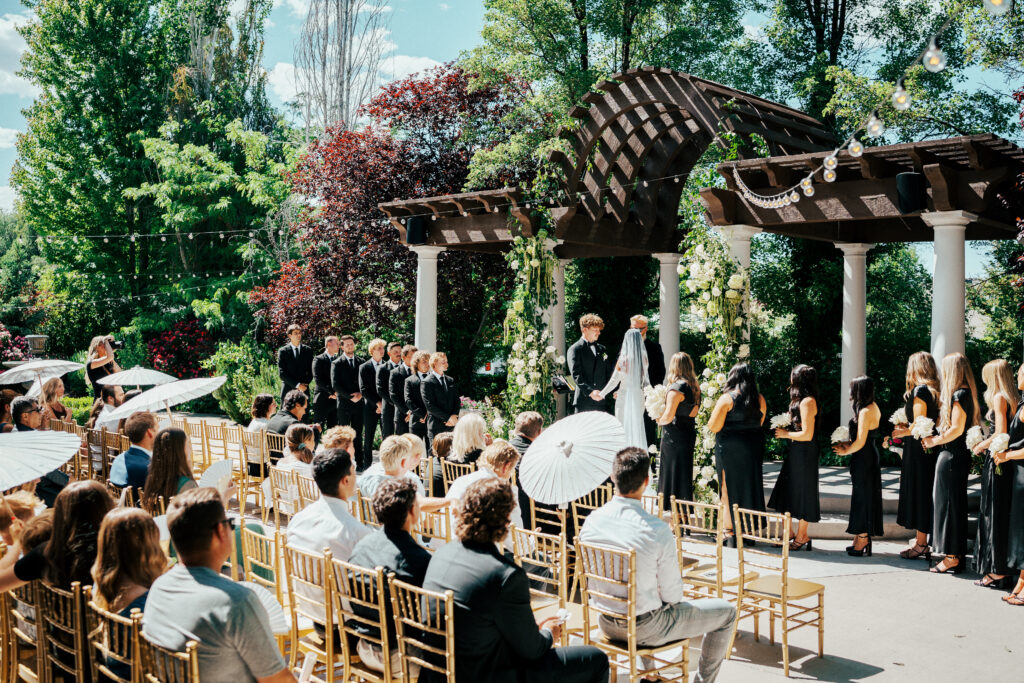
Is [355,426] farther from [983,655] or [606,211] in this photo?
[983,655]

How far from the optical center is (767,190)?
960cm

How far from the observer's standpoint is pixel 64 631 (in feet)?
11.7

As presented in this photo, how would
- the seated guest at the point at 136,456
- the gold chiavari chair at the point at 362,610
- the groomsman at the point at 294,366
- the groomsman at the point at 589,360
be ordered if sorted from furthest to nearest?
the groomsman at the point at 294,366
the groomsman at the point at 589,360
the seated guest at the point at 136,456
the gold chiavari chair at the point at 362,610

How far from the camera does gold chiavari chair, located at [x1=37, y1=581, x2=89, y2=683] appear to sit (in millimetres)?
3316

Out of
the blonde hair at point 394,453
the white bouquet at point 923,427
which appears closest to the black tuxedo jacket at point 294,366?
the blonde hair at point 394,453

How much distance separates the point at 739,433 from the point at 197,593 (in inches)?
223

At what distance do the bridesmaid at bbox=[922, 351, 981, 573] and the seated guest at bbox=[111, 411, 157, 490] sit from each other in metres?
5.99

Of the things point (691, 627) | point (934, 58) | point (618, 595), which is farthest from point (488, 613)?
point (934, 58)

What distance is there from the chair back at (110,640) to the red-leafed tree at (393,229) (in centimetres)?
1373

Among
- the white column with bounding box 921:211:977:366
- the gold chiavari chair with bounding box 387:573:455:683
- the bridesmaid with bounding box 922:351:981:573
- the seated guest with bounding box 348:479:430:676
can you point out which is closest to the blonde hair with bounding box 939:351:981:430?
the bridesmaid with bounding box 922:351:981:573

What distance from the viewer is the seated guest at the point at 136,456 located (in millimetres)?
5703

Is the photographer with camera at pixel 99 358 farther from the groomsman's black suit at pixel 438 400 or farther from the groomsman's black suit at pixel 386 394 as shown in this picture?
the groomsman's black suit at pixel 438 400

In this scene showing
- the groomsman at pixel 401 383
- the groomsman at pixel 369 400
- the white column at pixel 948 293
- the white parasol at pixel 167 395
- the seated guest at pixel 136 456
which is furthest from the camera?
the groomsman at pixel 369 400

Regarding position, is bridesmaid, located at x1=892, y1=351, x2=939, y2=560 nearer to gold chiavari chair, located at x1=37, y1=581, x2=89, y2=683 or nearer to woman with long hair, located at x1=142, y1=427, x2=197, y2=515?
woman with long hair, located at x1=142, y1=427, x2=197, y2=515
